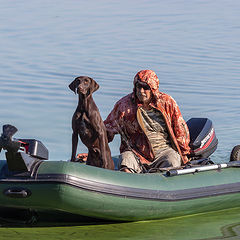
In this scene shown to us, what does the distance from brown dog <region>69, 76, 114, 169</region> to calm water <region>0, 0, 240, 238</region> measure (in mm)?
3468

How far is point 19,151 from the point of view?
6.72 m

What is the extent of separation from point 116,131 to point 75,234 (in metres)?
1.19

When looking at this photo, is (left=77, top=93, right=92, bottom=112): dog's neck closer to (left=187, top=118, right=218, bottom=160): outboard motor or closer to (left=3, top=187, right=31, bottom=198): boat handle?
(left=3, top=187, right=31, bottom=198): boat handle

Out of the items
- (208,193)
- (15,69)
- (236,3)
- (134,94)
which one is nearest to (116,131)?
(134,94)

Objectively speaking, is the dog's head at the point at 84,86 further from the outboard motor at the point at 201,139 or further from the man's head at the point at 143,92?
the outboard motor at the point at 201,139

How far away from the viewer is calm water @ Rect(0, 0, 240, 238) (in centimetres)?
1289

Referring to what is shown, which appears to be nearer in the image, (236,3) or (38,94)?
(38,94)

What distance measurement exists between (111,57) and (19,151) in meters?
10.8

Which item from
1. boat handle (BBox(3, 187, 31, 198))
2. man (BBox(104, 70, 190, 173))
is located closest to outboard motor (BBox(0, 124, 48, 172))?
boat handle (BBox(3, 187, 31, 198))

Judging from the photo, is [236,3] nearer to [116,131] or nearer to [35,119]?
[35,119]

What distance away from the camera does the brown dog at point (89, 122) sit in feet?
23.8

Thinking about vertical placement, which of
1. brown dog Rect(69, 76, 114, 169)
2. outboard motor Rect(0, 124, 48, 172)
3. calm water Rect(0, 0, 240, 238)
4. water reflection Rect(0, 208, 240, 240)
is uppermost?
calm water Rect(0, 0, 240, 238)

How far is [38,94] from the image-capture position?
1416 centimetres

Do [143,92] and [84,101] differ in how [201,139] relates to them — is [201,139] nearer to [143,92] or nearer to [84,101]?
[143,92]
